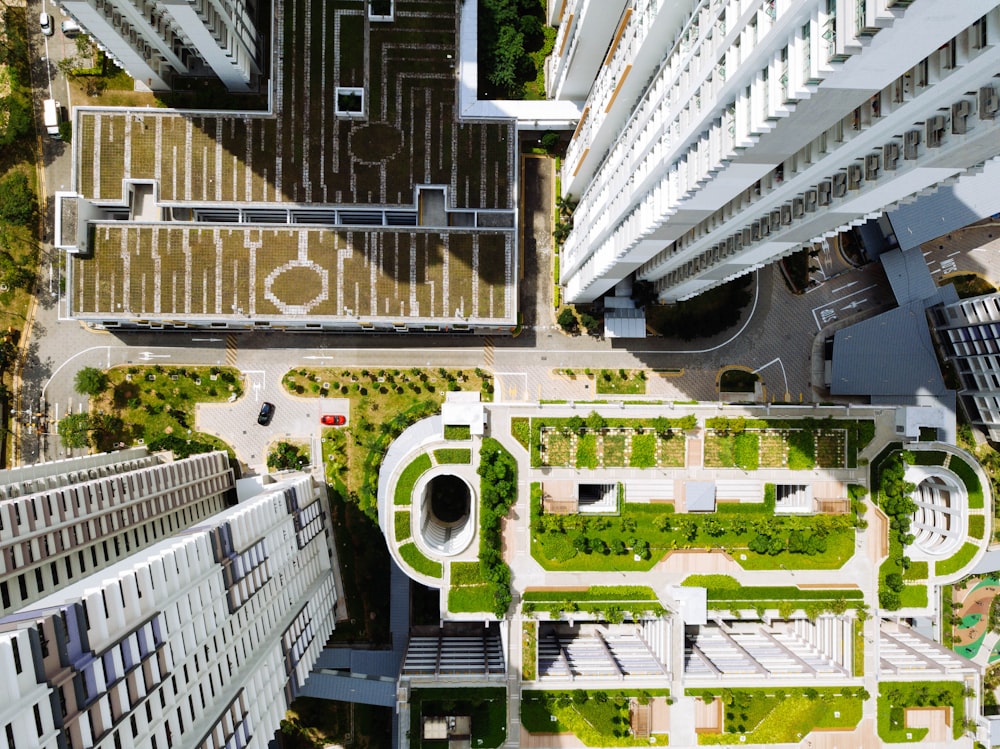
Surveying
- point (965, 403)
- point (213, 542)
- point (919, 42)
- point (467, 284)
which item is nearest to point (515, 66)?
point (467, 284)

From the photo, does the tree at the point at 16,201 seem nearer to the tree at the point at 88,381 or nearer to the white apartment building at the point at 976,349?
the tree at the point at 88,381

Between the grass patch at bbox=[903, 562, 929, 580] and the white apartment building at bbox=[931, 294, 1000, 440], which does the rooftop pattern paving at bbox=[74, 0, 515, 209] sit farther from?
the grass patch at bbox=[903, 562, 929, 580]

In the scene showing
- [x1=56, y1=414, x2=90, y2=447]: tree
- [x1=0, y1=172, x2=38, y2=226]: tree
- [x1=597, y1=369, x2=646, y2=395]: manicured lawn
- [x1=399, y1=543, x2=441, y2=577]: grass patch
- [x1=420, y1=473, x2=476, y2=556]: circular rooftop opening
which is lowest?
[x1=399, y1=543, x2=441, y2=577]: grass patch

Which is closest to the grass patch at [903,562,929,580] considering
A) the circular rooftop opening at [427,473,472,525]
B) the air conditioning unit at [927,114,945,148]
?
the circular rooftop opening at [427,473,472,525]

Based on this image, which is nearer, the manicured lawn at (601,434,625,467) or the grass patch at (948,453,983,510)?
the manicured lawn at (601,434,625,467)

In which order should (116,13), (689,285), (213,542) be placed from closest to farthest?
(213,542), (116,13), (689,285)

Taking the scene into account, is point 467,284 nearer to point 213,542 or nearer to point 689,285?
point 689,285

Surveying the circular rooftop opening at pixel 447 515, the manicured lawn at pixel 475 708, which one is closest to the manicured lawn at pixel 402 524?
the circular rooftop opening at pixel 447 515
